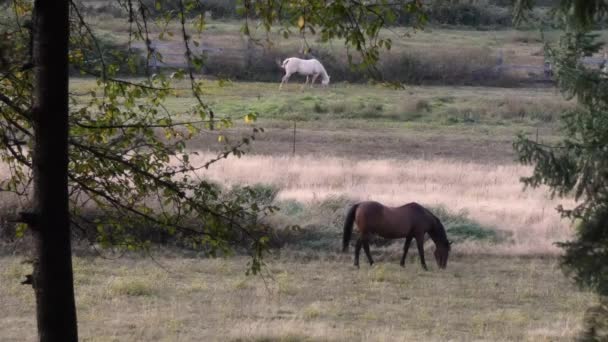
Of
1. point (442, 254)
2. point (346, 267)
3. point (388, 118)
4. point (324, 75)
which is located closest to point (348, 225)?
point (346, 267)

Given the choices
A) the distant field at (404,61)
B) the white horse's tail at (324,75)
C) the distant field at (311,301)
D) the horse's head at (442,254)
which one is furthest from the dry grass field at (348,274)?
the distant field at (404,61)

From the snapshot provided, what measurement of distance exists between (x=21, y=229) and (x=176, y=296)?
6.40 m

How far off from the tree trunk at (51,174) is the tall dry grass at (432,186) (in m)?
11.6

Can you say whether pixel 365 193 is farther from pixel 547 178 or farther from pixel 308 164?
pixel 547 178

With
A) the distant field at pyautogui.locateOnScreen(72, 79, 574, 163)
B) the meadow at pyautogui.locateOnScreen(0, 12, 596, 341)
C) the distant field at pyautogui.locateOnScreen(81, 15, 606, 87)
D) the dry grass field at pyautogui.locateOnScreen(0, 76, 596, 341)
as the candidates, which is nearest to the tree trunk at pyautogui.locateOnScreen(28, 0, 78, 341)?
the meadow at pyautogui.locateOnScreen(0, 12, 596, 341)

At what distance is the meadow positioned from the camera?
10.4 m

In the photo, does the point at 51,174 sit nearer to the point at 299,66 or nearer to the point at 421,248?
the point at 421,248

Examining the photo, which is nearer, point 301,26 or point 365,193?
point 301,26

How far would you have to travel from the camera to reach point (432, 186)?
64.2 ft

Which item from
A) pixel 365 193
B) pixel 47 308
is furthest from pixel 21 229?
pixel 365 193

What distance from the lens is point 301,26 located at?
16.7ft

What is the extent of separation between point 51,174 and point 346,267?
398 inches

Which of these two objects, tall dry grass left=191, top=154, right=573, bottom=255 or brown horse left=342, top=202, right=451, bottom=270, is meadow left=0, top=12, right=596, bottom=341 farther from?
brown horse left=342, top=202, right=451, bottom=270

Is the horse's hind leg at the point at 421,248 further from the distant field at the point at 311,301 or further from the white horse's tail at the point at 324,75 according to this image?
the white horse's tail at the point at 324,75
